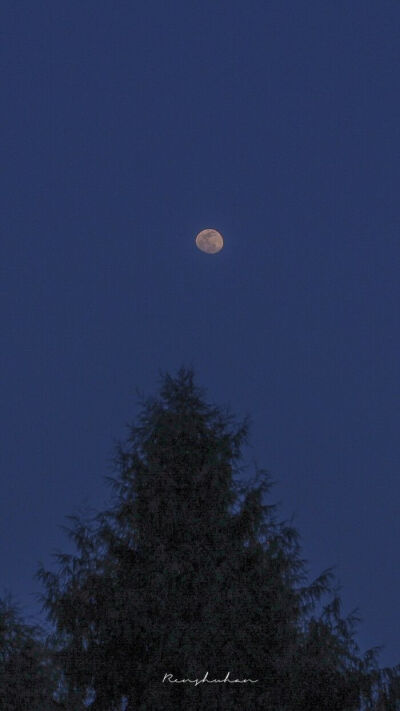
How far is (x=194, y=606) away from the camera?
17.2 metres

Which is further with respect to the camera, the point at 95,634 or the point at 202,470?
the point at 202,470

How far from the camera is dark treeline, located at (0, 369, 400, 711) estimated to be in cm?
1670

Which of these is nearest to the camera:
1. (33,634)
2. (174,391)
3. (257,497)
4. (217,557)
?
(217,557)

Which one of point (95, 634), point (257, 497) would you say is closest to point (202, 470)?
point (257, 497)

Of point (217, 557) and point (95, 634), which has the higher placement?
point (217, 557)

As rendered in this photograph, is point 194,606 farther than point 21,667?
No

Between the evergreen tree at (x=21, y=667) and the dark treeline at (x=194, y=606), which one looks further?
the evergreen tree at (x=21, y=667)

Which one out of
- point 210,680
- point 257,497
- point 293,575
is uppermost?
point 257,497

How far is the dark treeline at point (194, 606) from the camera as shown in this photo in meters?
16.7

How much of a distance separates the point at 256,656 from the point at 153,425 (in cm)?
586

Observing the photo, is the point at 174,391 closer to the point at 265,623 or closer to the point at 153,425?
the point at 153,425

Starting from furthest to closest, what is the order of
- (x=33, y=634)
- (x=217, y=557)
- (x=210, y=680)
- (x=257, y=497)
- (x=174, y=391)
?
1. (x=33, y=634)
2. (x=174, y=391)
3. (x=257, y=497)
4. (x=217, y=557)
5. (x=210, y=680)

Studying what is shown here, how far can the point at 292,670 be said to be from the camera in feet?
54.7

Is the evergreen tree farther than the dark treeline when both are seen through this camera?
Yes
